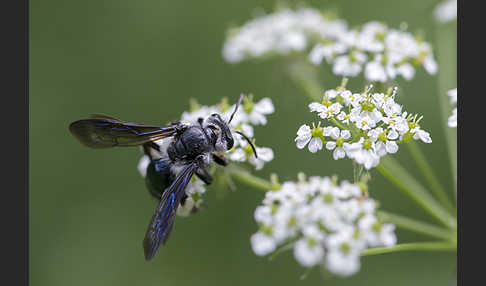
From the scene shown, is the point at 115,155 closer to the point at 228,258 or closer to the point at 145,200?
the point at 145,200

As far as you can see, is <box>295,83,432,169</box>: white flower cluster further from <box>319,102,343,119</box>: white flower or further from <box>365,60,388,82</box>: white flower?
<box>365,60,388,82</box>: white flower

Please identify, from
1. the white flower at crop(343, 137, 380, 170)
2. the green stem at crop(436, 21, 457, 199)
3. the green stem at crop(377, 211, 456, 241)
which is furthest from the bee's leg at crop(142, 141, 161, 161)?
the green stem at crop(436, 21, 457, 199)

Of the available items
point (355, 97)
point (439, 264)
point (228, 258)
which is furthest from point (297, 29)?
point (439, 264)

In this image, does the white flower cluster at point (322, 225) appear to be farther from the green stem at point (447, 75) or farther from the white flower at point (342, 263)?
the green stem at point (447, 75)

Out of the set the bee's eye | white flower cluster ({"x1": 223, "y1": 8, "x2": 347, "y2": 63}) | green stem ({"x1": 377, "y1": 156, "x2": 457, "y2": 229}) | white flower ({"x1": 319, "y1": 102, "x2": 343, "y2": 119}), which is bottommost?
green stem ({"x1": 377, "y1": 156, "x2": 457, "y2": 229})

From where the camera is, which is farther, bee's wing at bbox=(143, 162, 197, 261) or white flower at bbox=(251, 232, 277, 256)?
bee's wing at bbox=(143, 162, 197, 261)
